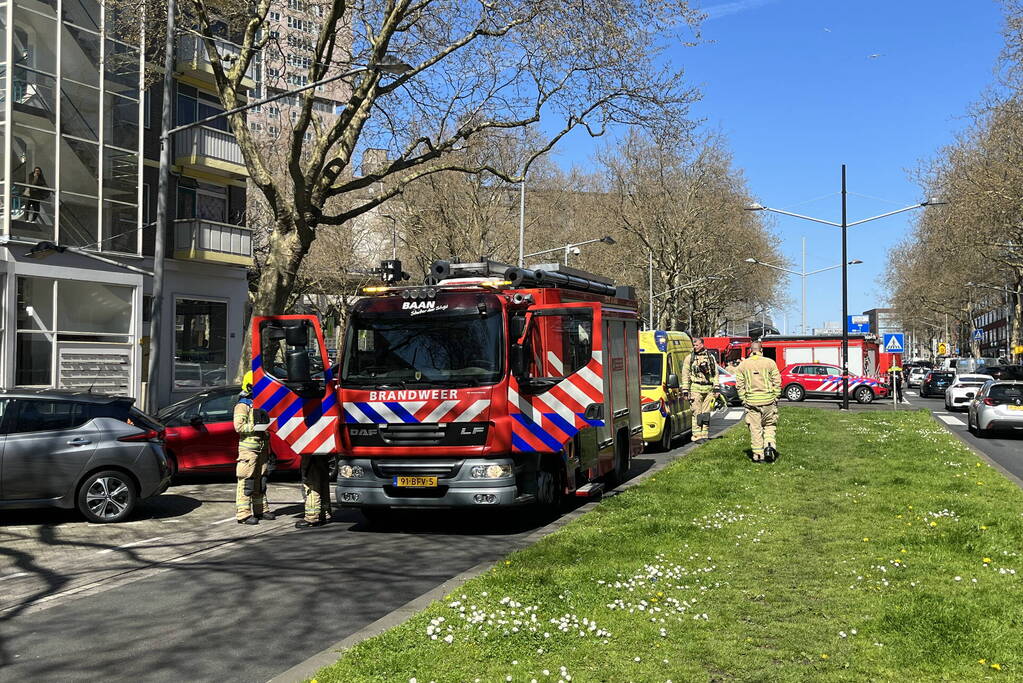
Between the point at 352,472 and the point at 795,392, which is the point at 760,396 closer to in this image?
the point at 352,472

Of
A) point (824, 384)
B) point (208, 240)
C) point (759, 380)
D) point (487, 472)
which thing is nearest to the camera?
point (487, 472)

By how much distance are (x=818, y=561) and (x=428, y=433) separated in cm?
408

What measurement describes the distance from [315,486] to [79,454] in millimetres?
2647

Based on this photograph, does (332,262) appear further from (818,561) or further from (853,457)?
(818,561)

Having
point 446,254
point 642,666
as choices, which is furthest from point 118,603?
point 446,254

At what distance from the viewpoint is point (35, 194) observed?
21.9 m

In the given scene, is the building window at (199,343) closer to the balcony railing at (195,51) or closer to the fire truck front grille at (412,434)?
the balcony railing at (195,51)

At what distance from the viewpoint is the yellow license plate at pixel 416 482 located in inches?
397

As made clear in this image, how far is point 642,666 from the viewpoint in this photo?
5.25 meters

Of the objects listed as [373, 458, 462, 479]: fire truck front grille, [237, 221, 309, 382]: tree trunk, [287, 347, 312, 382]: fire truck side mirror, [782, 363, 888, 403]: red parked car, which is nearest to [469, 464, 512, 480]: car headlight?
[373, 458, 462, 479]: fire truck front grille

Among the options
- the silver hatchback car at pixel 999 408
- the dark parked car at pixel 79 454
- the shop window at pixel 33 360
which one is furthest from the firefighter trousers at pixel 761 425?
the shop window at pixel 33 360

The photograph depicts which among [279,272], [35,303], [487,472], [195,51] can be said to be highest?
[195,51]

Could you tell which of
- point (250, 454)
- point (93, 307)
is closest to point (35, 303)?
point (93, 307)

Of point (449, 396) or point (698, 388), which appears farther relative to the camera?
point (698, 388)
